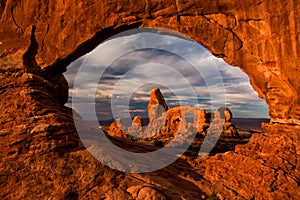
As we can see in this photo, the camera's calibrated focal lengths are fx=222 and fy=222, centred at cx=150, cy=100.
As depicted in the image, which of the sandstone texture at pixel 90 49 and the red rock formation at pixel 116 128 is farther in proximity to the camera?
the red rock formation at pixel 116 128

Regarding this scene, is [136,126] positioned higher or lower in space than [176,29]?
lower

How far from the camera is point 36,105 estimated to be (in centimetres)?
1431

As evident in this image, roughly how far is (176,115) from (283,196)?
39084 mm

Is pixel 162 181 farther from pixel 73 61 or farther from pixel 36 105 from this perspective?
pixel 73 61

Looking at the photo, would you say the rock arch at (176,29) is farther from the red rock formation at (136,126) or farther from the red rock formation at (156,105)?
the red rock formation at (156,105)

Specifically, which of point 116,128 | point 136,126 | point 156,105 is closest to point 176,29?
point 116,128

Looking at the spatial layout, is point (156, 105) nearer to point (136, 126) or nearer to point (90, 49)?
point (136, 126)

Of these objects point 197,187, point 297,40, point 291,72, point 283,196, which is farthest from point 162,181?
point 297,40

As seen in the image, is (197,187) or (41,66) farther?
(41,66)

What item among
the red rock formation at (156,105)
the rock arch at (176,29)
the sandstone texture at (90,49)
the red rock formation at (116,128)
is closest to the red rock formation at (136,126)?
the red rock formation at (156,105)

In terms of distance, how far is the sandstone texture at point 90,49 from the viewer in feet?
39.4

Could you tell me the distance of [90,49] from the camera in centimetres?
Answer: 1920

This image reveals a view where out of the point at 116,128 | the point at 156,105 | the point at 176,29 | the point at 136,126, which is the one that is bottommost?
the point at 136,126

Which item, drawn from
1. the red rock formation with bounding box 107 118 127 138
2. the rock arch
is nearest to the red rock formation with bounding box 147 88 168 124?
the red rock formation with bounding box 107 118 127 138
